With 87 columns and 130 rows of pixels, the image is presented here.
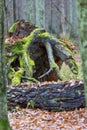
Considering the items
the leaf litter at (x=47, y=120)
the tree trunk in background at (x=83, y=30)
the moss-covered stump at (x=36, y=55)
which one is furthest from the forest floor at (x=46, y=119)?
the tree trunk in background at (x=83, y=30)

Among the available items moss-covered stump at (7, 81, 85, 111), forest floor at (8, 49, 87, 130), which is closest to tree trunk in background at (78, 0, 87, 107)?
forest floor at (8, 49, 87, 130)

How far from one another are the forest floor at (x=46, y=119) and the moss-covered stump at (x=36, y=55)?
7.23 feet

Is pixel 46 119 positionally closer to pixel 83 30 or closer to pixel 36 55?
pixel 36 55

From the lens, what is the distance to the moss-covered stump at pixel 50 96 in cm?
917

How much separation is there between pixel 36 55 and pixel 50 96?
373 centimetres

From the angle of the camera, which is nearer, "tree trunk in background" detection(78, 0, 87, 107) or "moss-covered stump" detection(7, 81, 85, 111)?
"tree trunk in background" detection(78, 0, 87, 107)

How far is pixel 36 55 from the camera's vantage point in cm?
1277

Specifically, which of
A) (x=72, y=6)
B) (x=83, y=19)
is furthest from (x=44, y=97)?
(x=72, y=6)

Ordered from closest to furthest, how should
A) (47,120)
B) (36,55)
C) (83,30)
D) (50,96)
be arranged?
(83,30)
(47,120)
(50,96)
(36,55)

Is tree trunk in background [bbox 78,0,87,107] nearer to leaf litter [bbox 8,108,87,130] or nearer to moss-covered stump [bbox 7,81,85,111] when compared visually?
leaf litter [bbox 8,108,87,130]

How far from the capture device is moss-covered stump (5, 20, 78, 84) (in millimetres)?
11766

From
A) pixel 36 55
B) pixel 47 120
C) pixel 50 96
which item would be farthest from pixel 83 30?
pixel 36 55

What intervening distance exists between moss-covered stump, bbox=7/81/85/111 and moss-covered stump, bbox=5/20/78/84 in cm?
188

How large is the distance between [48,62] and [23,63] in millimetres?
1371
